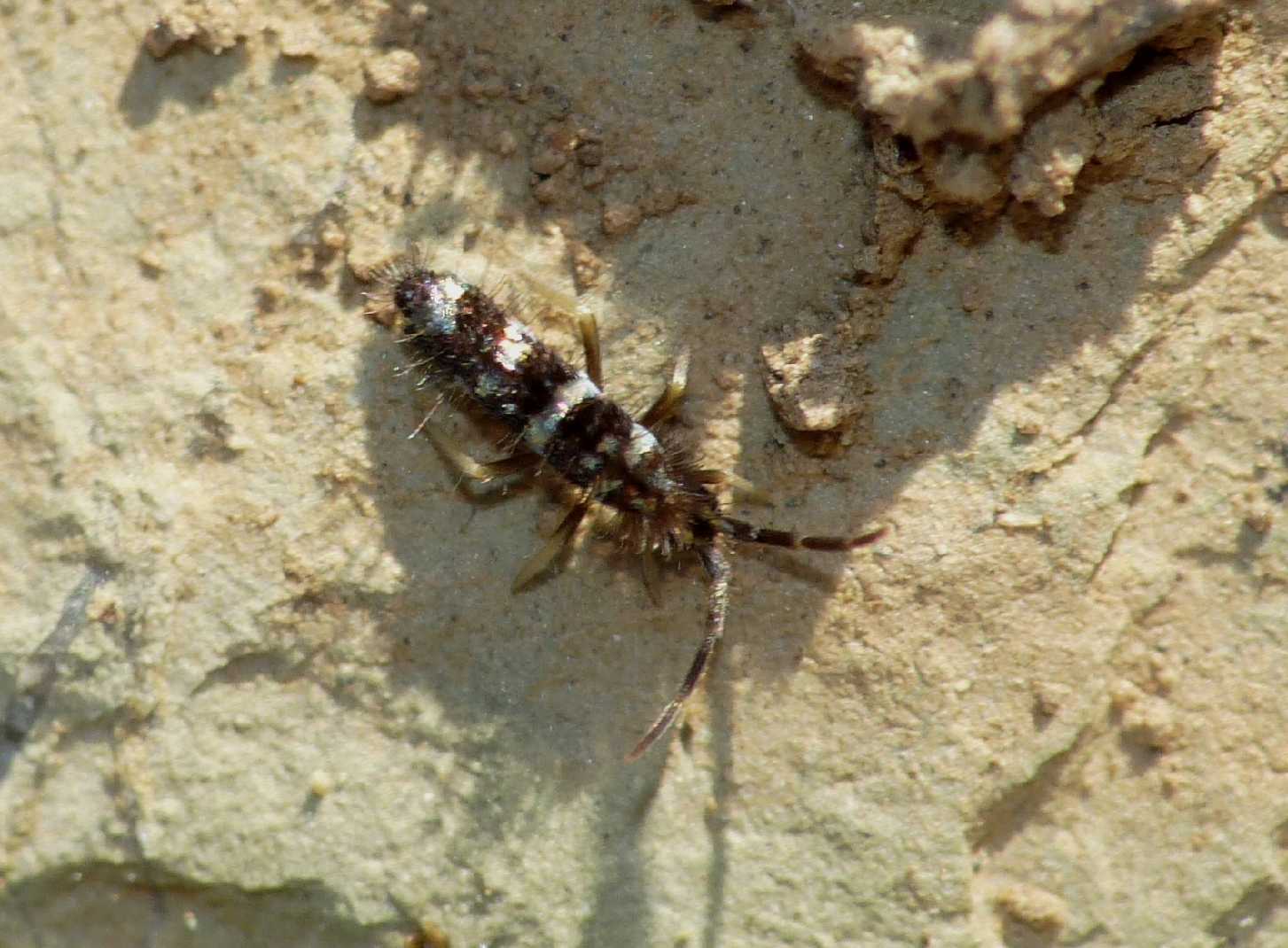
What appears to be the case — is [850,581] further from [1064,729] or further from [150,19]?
[150,19]

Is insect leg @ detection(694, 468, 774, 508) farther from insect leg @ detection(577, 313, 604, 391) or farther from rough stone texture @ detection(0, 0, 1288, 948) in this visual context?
insect leg @ detection(577, 313, 604, 391)

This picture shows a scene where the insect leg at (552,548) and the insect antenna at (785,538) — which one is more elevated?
the insect antenna at (785,538)

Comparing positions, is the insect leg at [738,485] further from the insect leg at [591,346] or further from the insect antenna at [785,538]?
the insect leg at [591,346]

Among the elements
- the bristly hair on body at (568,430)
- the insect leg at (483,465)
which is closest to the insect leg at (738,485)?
the bristly hair on body at (568,430)

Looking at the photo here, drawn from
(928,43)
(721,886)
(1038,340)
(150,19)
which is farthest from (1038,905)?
(150,19)

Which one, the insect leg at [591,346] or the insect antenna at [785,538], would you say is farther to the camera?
the insect leg at [591,346]

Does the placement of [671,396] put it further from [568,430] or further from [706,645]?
[706,645]

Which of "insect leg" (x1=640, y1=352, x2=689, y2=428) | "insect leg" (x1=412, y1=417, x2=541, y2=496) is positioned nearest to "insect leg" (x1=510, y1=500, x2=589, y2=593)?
"insect leg" (x1=412, y1=417, x2=541, y2=496)
